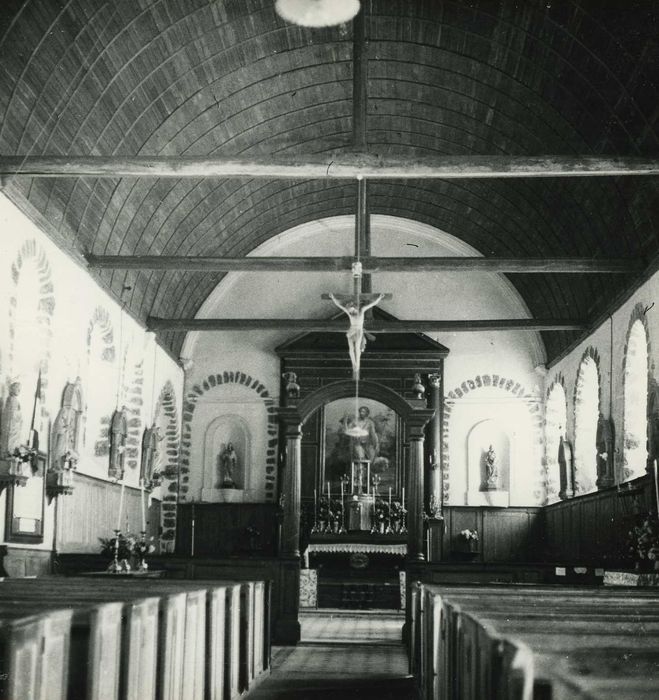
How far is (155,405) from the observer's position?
17.7 metres

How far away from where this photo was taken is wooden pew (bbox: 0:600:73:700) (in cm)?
278

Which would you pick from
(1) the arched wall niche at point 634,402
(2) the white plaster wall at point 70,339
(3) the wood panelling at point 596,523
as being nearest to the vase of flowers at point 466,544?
(3) the wood panelling at point 596,523

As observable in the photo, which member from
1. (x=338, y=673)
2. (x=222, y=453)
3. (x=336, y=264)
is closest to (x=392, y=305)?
(x=222, y=453)

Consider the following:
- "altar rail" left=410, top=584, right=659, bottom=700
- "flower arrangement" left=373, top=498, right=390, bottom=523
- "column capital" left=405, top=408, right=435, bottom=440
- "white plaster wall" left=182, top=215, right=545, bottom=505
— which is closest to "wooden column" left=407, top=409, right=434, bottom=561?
"column capital" left=405, top=408, right=435, bottom=440

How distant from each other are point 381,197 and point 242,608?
41.9 feet

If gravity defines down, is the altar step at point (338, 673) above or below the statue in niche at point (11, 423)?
below

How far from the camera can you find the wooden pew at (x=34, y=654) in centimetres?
278

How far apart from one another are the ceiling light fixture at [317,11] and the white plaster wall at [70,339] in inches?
167

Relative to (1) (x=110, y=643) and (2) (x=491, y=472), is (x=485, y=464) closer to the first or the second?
(2) (x=491, y=472)

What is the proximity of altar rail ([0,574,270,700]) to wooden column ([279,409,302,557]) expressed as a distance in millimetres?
5202

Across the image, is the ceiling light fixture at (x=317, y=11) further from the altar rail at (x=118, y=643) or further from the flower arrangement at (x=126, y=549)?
the altar rail at (x=118, y=643)

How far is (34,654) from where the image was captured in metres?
2.91

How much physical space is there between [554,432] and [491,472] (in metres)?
1.53

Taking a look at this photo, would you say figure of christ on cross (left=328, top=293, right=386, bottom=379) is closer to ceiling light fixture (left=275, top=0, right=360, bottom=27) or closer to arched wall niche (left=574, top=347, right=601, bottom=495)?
ceiling light fixture (left=275, top=0, right=360, bottom=27)
